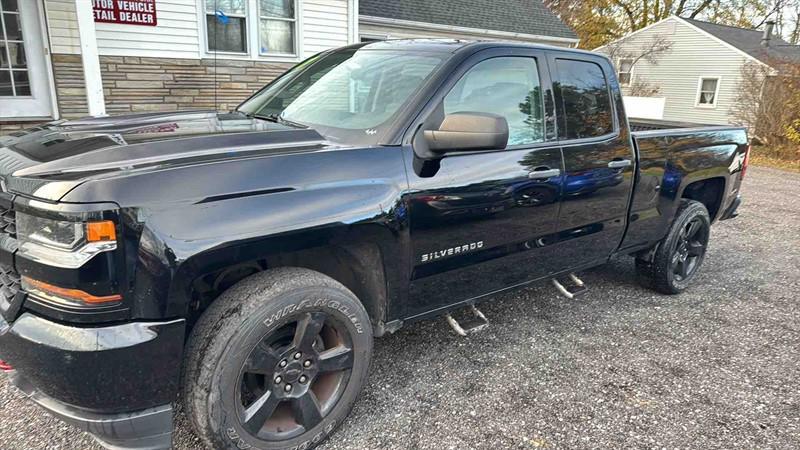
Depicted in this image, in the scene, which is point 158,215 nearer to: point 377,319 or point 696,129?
point 377,319

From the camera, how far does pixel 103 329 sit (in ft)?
6.01

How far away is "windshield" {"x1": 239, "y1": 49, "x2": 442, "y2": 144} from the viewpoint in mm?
2734

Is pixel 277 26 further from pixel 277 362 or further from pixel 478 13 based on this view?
pixel 277 362

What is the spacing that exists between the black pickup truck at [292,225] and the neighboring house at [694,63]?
23493 millimetres

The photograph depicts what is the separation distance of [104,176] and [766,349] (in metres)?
4.12

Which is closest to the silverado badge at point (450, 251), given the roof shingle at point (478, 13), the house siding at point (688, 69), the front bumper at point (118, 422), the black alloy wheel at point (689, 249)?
the front bumper at point (118, 422)

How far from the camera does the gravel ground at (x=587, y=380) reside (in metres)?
2.59

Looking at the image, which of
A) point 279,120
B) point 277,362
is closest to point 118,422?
point 277,362

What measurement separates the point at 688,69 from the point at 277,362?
1122 inches

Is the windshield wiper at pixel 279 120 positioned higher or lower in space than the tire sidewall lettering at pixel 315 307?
higher

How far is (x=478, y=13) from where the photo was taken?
1605cm

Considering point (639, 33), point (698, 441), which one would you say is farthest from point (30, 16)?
point (639, 33)

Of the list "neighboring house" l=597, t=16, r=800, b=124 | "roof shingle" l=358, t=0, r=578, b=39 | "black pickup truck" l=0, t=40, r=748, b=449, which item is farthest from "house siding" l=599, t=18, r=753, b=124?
"black pickup truck" l=0, t=40, r=748, b=449

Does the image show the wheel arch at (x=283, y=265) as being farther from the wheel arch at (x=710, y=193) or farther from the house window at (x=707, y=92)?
the house window at (x=707, y=92)
